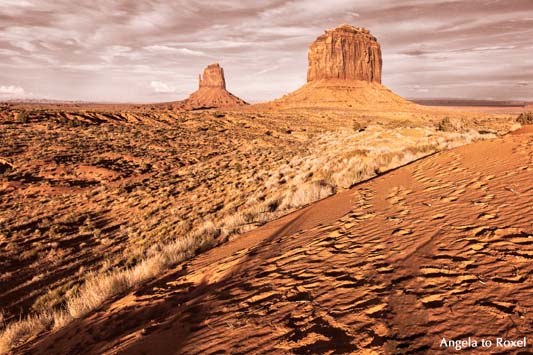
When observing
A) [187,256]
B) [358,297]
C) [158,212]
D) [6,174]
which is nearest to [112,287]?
[187,256]

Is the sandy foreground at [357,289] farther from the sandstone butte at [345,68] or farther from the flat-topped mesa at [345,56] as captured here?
the flat-topped mesa at [345,56]

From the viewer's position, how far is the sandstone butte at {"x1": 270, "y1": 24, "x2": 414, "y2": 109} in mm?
97688

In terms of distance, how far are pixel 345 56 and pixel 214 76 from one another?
70.0 meters

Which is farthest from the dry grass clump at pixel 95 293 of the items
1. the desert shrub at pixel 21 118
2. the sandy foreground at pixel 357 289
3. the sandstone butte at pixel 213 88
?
the sandstone butte at pixel 213 88

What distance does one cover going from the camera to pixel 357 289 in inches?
139

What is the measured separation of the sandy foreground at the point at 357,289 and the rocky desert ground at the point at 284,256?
0.02 metres

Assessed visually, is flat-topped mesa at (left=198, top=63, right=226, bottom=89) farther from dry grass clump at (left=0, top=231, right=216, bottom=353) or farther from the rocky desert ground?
dry grass clump at (left=0, top=231, right=216, bottom=353)

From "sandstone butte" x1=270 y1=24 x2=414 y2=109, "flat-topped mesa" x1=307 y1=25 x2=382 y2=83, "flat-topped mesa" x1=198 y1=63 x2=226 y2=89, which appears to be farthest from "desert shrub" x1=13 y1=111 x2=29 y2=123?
"flat-topped mesa" x1=198 y1=63 x2=226 y2=89

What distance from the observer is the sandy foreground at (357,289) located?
275 cm

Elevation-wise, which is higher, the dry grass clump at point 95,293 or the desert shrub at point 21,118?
the desert shrub at point 21,118

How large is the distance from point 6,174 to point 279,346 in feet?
65.9

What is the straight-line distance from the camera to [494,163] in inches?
292

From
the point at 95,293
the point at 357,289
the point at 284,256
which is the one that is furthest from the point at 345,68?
the point at 357,289

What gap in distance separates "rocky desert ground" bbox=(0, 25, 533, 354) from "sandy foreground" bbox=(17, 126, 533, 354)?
0.8 inches
